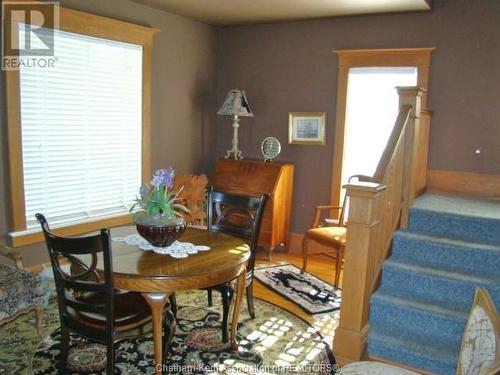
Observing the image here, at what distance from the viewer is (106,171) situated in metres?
4.25

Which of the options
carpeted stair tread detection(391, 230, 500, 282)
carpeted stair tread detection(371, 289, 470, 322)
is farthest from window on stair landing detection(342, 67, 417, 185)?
carpeted stair tread detection(371, 289, 470, 322)

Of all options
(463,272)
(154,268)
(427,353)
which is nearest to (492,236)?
(463,272)

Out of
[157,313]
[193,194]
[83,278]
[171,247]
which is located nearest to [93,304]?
[83,278]

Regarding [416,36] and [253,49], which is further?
[253,49]

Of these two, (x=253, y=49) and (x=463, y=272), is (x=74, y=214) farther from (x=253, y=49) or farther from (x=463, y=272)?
(x=463, y=272)

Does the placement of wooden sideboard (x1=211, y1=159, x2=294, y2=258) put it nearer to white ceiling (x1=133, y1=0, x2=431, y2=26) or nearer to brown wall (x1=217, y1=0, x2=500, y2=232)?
brown wall (x1=217, y1=0, x2=500, y2=232)

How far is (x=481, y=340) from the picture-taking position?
5.32 ft

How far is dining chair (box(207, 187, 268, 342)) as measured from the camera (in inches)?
114

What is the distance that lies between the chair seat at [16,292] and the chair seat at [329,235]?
7.67 ft

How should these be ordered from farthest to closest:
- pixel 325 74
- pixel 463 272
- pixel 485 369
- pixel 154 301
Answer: pixel 325 74, pixel 463 272, pixel 154 301, pixel 485 369

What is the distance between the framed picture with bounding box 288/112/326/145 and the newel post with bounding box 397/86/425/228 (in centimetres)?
169

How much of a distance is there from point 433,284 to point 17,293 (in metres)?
2.59

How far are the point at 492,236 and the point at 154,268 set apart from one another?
2.39 meters

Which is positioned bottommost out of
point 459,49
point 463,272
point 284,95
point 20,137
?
point 463,272
